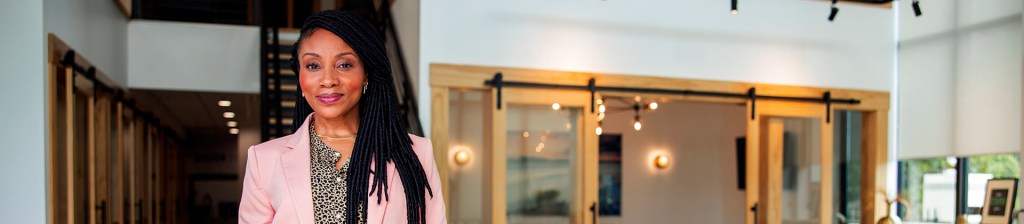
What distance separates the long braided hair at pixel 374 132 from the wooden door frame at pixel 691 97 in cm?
448

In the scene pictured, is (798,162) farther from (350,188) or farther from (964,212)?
(350,188)

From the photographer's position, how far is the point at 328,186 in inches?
77.5

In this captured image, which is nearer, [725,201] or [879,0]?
[879,0]

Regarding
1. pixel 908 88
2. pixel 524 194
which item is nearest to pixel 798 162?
pixel 908 88

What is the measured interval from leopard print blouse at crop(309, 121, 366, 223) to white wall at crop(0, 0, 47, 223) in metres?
4.15

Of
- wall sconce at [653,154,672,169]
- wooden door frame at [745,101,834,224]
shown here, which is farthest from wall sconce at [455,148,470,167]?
wall sconce at [653,154,672,169]

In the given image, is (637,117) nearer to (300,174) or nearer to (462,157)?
(462,157)

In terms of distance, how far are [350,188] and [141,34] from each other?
7572 millimetres

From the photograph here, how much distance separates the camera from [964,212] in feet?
25.0

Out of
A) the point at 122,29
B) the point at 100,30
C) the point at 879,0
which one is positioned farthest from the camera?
the point at 122,29

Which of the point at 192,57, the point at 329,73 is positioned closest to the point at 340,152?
the point at 329,73

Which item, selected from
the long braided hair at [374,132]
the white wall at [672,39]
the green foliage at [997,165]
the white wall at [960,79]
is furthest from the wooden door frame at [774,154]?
the long braided hair at [374,132]

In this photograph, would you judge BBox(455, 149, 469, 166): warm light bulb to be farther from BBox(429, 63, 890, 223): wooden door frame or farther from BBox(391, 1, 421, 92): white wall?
BBox(391, 1, 421, 92): white wall

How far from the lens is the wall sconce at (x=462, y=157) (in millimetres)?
7363
